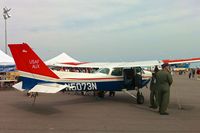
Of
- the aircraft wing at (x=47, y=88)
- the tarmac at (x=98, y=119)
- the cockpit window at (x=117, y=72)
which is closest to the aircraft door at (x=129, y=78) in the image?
the cockpit window at (x=117, y=72)

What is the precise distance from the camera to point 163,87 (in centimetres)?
1144

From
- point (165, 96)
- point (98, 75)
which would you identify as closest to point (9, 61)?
point (98, 75)

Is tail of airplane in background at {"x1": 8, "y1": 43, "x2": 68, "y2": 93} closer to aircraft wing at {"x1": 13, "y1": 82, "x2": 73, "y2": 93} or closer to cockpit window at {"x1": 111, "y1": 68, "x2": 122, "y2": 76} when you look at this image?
aircraft wing at {"x1": 13, "y1": 82, "x2": 73, "y2": 93}

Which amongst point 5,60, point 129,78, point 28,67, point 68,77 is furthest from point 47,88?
point 5,60

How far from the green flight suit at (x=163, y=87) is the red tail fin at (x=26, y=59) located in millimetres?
4059

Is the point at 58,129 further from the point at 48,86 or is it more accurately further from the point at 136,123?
the point at 48,86

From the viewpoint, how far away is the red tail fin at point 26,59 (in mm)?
11930

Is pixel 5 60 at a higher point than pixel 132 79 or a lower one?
higher

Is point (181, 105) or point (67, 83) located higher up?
point (67, 83)

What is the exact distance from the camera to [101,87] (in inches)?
555

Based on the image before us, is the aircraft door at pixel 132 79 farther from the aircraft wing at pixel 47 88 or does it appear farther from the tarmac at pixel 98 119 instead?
the aircraft wing at pixel 47 88

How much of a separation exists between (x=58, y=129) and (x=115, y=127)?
59.3 inches

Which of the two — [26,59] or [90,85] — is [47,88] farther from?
[90,85]

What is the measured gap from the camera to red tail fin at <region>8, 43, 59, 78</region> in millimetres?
11930
